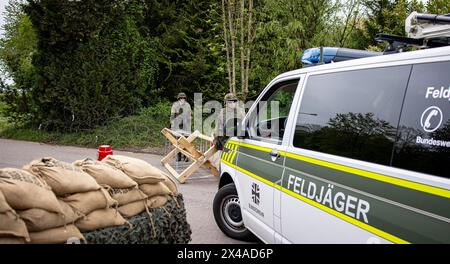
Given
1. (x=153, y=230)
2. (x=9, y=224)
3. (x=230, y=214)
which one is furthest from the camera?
(x=230, y=214)

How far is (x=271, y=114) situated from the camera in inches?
184

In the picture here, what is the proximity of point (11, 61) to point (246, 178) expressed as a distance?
48.3 feet

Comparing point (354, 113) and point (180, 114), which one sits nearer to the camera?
point (354, 113)

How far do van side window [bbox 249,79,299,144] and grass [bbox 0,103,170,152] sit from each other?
28.7 ft

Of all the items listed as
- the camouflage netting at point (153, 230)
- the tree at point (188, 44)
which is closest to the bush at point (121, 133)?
the tree at point (188, 44)

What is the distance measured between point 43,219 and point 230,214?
2.95m

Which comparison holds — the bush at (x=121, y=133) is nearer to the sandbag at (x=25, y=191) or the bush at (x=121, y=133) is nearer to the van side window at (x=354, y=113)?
the van side window at (x=354, y=113)

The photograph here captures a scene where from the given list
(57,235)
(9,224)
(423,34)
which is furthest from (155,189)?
(423,34)

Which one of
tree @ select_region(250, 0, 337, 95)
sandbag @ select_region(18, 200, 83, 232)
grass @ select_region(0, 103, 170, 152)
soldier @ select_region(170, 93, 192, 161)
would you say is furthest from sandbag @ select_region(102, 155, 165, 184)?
grass @ select_region(0, 103, 170, 152)

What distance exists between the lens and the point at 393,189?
2.29m

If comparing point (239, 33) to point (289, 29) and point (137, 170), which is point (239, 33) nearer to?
point (289, 29)

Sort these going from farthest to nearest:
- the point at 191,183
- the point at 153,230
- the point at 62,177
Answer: the point at 191,183
the point at 153,230
the point at 62,177
